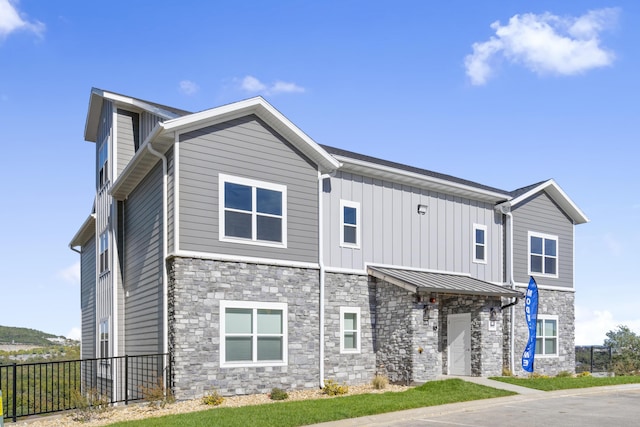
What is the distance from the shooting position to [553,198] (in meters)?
28.4

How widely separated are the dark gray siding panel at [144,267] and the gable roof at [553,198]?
14.1 metres

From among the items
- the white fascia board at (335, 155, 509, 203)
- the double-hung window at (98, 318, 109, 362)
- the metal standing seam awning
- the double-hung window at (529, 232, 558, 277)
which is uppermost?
the white fascia board at (335, 155, 509, 203)

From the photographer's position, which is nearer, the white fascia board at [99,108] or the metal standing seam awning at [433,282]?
the white fascia board at [99,108]

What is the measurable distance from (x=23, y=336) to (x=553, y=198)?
53173 mm

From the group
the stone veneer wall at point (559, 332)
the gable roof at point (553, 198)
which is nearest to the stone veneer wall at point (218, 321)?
the stone veneer wall at point (559, 332)

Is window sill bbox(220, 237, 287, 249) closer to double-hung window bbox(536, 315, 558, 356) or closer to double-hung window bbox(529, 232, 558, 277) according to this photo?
double-hung window bbox(529, 232, 558, 277)

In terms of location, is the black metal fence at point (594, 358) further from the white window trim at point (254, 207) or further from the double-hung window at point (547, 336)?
the white window trim at point (254, 207)

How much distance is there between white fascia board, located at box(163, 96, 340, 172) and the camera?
1700cm

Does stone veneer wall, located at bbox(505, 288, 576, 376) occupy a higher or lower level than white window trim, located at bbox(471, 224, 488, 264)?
lower

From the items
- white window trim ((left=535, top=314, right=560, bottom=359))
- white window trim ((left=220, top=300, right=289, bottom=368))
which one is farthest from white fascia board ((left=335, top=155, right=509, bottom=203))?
white window trim ((left=535, top=314, right=560, bottom=359))

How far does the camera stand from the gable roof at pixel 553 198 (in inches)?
1040

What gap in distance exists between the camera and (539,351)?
86.4 feet

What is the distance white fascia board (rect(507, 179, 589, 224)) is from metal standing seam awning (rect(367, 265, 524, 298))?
5.05m

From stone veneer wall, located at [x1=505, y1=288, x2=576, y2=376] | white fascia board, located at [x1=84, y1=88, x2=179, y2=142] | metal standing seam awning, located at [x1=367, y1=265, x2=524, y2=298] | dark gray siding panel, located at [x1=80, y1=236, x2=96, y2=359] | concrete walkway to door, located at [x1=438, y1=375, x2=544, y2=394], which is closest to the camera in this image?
concrete walkway to door, located at [x1=438, y1=375, x2=544, y2=394]
